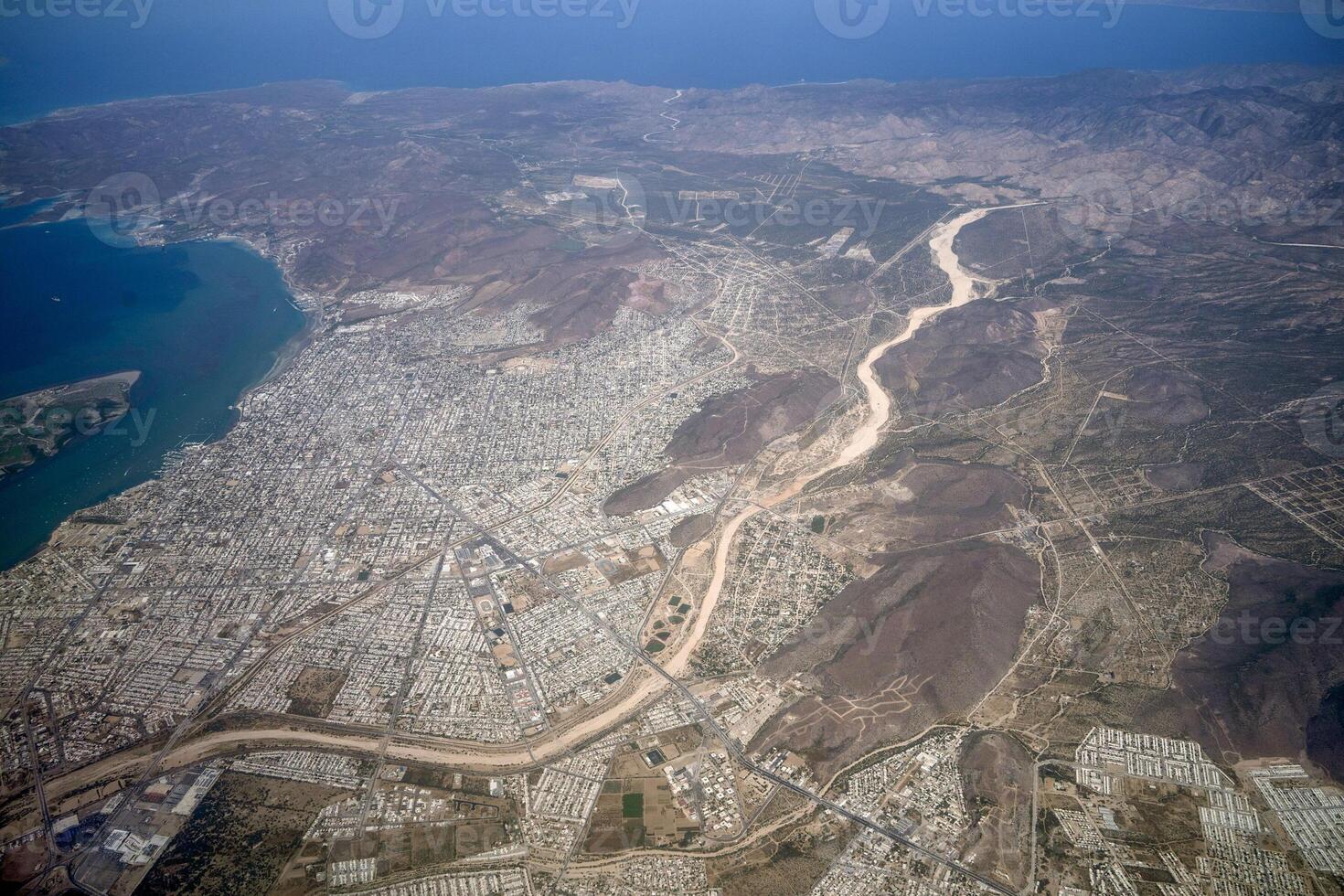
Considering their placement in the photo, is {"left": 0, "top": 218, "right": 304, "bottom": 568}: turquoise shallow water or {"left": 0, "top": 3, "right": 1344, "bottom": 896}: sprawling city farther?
{"left": 0, "top": 218, "right": 304, "bottom": 568}: turquoise shallow water

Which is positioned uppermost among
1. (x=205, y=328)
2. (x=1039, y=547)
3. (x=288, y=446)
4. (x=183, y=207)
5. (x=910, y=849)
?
(x=183, y=207)

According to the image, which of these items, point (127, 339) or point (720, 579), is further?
point (127, 339)

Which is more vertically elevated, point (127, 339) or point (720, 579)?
point (127, 339)

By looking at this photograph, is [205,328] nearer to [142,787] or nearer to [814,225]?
[142,787]

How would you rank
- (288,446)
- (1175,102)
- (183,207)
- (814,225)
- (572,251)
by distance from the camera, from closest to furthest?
(288,446)
(572,251)
(814,225)
(183,207)
(1175,102)

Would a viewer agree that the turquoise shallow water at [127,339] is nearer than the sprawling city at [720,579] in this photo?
No

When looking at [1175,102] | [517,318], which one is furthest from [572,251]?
[1175,102]


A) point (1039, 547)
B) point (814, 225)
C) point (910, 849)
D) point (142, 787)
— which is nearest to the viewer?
point (910, 849)

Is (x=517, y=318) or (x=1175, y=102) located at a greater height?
(x=1175, y=102)
